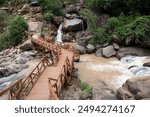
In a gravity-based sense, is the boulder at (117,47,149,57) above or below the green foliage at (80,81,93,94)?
below

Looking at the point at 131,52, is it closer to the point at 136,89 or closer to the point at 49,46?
the point at 49,46

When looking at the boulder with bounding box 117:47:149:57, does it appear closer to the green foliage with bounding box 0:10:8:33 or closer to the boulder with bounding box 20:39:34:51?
the boulder with bounding box 20:39:34:51

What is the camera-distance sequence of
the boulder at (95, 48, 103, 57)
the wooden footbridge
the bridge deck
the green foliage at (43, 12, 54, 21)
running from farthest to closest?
1. the green foliage at (43, 12, 54, 21)
2. the boulder at (95, 48, 103, 57)
3. the bridge deck
4. the wooden footbridge

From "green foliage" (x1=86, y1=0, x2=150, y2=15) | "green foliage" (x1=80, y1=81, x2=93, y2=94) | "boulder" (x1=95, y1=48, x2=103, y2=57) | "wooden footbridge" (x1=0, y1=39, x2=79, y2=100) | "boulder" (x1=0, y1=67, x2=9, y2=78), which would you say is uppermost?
"green foliage" (x1=86, y1=0, x2=150, y2=15)

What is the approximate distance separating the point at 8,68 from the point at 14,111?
15234mm

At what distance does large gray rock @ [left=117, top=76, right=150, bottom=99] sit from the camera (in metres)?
15.1

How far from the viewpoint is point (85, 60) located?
2455 centimetres

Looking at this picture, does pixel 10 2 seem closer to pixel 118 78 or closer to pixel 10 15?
pixel 10 15

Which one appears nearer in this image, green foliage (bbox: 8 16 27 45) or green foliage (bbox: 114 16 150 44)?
green foliage (bbox: 114 16 150 44)

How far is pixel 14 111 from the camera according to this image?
632cm

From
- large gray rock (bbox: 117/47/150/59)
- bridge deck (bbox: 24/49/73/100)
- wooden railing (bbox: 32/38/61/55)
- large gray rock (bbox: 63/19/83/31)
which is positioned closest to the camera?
bridge deck (bbox: 24/49/73/100)

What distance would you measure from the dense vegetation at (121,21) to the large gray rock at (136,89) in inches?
411

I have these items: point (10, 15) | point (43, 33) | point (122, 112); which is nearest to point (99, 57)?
point (43, 33)

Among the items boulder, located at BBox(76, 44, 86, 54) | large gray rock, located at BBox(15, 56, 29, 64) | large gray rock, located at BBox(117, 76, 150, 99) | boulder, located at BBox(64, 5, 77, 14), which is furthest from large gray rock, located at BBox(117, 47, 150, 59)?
boulder, located at BBox(64, 5, 77, 14)
